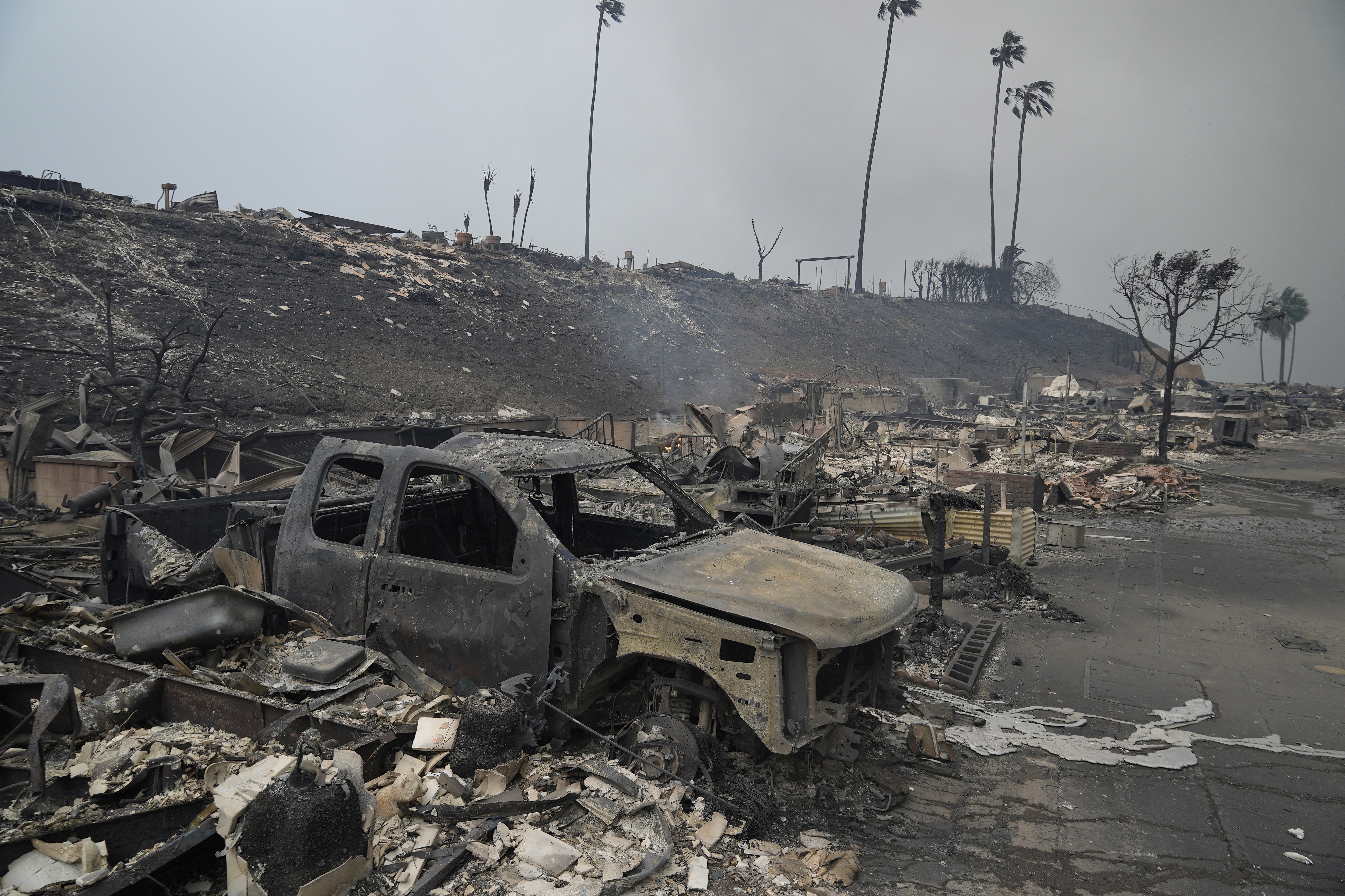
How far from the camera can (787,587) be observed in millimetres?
3314

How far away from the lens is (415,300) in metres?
25.0

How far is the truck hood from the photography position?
2.97 m

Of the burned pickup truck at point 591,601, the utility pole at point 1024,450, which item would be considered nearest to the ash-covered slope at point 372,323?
the utility pole at point 1024,450

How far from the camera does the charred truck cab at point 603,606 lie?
9.73ft

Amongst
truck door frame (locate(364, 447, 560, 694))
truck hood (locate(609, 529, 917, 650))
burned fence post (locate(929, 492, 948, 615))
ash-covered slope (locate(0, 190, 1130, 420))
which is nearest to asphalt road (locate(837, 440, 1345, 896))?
burned fence post (locate(929, 492, 948, 615))

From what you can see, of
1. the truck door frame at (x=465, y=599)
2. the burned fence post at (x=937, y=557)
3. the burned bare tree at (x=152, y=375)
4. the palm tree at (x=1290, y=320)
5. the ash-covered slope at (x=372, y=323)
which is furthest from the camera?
the palm tree at (x=1290, y=320)

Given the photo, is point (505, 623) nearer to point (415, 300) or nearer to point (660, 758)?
point (660, 758)

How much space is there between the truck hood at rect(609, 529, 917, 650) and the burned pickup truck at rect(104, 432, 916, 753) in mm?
11

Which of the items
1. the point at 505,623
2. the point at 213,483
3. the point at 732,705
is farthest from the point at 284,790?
the point at 213,483

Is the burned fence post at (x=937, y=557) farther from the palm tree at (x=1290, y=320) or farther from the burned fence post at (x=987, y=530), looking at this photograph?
the palm tree at (x=1290, y=320)

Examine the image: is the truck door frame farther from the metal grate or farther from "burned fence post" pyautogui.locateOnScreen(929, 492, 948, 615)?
"burned fence post" pyautogui.locateOnScreen(929, 492, 948, 615)

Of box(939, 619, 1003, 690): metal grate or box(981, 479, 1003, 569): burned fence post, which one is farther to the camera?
box(981, 479, 1003, 569): burned fence post

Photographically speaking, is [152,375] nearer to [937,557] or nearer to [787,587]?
[937,557]

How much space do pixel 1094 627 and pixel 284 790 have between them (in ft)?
22.0
